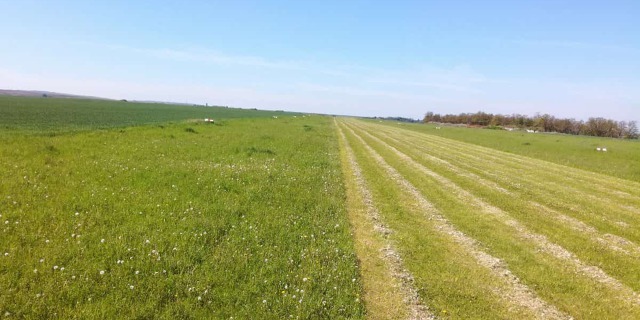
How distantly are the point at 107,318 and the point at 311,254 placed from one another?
14.1 ft

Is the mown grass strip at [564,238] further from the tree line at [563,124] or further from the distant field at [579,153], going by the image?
the tree line at [563,124]

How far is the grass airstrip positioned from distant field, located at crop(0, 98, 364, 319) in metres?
0.04

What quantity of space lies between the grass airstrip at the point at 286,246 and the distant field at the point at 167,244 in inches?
1.5

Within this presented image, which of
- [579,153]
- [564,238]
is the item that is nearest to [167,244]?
[564,238]

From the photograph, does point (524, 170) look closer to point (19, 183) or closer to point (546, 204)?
point (546, 204)

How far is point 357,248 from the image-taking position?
31.4 ft

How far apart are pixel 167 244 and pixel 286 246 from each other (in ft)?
9.06

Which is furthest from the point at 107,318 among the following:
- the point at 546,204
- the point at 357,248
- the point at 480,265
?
the point at 546,204

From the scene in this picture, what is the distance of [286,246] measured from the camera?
9148 millimetres

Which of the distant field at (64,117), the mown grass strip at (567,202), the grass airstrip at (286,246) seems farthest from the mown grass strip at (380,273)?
the distant field at (64,117)

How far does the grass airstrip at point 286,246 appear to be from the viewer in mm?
6707

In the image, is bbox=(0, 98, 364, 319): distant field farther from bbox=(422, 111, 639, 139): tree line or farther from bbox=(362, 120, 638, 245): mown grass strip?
bbox=(422, 111, 639, 139): tree line

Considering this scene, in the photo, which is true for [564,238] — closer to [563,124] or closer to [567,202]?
[567,202]

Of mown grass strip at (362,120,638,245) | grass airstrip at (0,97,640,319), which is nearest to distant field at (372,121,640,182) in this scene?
mown grass strip at (362,120,638,245)
